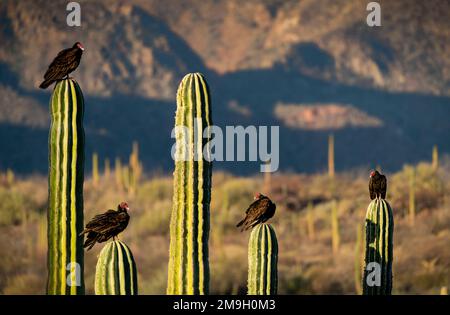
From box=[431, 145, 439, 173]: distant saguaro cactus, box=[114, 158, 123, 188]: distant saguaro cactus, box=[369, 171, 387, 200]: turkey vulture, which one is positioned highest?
box=[431, 145, 439, 173]: distant saguaro cactus

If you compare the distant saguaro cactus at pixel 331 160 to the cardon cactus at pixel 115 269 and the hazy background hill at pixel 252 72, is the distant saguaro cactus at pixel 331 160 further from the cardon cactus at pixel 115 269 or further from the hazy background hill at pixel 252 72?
the cardon cactus at pixel 115 269

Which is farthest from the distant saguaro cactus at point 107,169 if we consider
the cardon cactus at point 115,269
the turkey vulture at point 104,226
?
the cardon cactus at point 115,269

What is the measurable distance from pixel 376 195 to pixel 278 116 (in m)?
45.0

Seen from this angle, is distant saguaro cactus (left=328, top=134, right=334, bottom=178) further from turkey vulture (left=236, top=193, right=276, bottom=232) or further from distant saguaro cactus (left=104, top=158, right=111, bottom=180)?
turkey vulture (left=236, top=193, right=276, bottom=232)

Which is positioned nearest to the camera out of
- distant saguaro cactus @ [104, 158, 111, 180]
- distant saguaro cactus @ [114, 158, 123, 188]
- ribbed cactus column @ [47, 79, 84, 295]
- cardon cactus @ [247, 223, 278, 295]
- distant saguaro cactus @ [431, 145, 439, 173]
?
ribbed cactus column @ [47, 79, 84, 295]

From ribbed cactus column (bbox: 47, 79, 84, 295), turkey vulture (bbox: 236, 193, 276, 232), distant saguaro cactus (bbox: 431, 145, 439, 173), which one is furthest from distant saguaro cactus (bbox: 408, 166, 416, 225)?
ribbed cactus column (bbox: 47, 79, 84, 295)

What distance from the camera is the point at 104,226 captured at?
1245 cm

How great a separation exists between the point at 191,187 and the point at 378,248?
2.93 metres

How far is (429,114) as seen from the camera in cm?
5962

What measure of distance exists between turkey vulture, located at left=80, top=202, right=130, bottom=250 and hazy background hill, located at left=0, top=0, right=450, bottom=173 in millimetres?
41334

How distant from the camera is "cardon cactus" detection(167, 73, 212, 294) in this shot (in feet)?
40.8

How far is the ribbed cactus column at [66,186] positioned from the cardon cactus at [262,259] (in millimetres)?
2100

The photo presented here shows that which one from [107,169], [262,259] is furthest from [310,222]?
[262,259]

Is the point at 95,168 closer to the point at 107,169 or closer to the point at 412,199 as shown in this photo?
the point at 107,169
